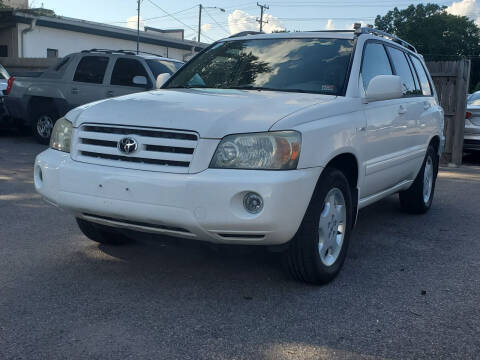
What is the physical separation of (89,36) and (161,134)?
108 ft

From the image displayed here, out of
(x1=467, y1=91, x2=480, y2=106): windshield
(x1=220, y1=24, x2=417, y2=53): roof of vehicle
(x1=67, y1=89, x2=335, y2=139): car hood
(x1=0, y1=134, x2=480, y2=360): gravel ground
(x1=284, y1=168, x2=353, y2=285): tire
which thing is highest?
(x1=220, y1=24, x2=417, y2=53): roof of vehicle

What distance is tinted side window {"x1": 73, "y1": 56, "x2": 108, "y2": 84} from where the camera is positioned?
1121 cm

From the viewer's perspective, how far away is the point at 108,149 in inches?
150

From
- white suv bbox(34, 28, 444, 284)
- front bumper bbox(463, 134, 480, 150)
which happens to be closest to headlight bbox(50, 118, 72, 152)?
white suv bbox(34, 28, 444, 284)

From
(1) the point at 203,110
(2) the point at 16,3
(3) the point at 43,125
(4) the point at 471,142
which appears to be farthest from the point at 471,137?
(2) the point at 16,3

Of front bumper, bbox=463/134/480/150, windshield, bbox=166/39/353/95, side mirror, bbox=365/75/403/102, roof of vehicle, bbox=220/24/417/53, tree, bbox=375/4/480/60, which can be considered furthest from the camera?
tree, bbox=375/4/480/60

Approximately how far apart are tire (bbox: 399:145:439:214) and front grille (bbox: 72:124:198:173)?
353 centimetres

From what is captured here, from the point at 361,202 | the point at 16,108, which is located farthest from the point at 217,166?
the point at 16,108

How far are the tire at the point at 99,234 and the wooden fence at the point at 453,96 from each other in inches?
328

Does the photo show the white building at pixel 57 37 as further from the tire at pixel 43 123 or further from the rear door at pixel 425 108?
the rear door at pixel 425 108

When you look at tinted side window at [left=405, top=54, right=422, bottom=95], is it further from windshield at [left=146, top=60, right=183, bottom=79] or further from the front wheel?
the front wheel

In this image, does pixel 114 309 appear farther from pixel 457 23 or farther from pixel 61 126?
pixel 457 23

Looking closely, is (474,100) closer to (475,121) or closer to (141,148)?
(475,121)

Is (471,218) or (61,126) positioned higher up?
(61,126)
